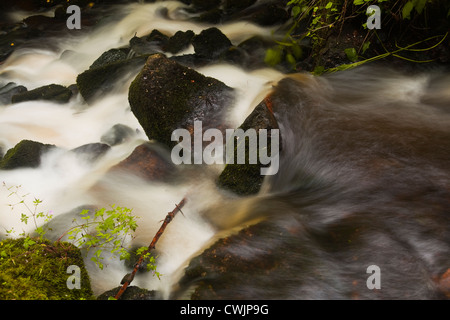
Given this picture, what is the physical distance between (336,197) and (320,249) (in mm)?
715

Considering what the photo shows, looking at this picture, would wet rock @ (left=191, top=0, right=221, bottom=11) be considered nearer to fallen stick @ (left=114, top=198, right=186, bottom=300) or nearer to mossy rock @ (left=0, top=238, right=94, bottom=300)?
fallen stick @ (left=114, top=198, right=186, bottom=300)

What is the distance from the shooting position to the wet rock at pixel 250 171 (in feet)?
13.1

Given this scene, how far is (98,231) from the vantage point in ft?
11.6

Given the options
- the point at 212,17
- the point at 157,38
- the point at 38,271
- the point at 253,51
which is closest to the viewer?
the point at 38,271

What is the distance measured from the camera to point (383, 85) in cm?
532

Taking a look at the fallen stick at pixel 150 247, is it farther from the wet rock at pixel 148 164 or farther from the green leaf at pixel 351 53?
the green leaf at pixel 351 53

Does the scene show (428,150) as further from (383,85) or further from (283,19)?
(283,19)

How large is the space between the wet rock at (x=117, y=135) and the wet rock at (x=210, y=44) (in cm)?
199

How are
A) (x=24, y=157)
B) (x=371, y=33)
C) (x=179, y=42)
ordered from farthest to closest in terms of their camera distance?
(x=179, y=42) < (x=371, y=33) < (x=24, y=157)

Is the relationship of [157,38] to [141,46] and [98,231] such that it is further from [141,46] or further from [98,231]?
[98,231]

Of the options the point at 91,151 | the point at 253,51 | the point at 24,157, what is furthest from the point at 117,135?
the point at 253,51

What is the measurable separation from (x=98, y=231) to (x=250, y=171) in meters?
1.43

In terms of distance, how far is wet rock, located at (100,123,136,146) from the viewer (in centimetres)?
547

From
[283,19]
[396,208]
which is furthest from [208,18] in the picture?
[396,208]
